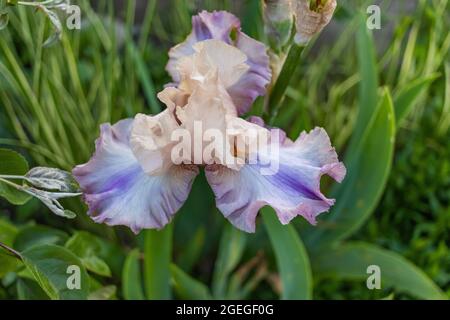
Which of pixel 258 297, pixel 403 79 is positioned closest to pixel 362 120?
pixel 403 79

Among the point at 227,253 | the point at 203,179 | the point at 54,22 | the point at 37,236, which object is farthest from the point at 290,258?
the point at 54,22

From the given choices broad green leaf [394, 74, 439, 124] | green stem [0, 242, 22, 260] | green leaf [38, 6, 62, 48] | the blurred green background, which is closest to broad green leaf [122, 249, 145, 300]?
the blurred green background

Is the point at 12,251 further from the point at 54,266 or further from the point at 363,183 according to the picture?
the point at 363,183

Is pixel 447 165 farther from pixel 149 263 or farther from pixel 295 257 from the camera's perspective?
pixel 149 263

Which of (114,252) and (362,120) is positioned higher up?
(362,120)

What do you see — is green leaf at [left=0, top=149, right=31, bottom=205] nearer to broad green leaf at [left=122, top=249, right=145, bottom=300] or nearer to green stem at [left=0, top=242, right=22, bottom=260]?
green stem at [left=0, top=242, right=22, bottom=260]

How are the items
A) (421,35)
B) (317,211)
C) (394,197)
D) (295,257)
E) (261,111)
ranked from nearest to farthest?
(317,211) → (261,111) → (295,257) → (394,197) → (421,35)
